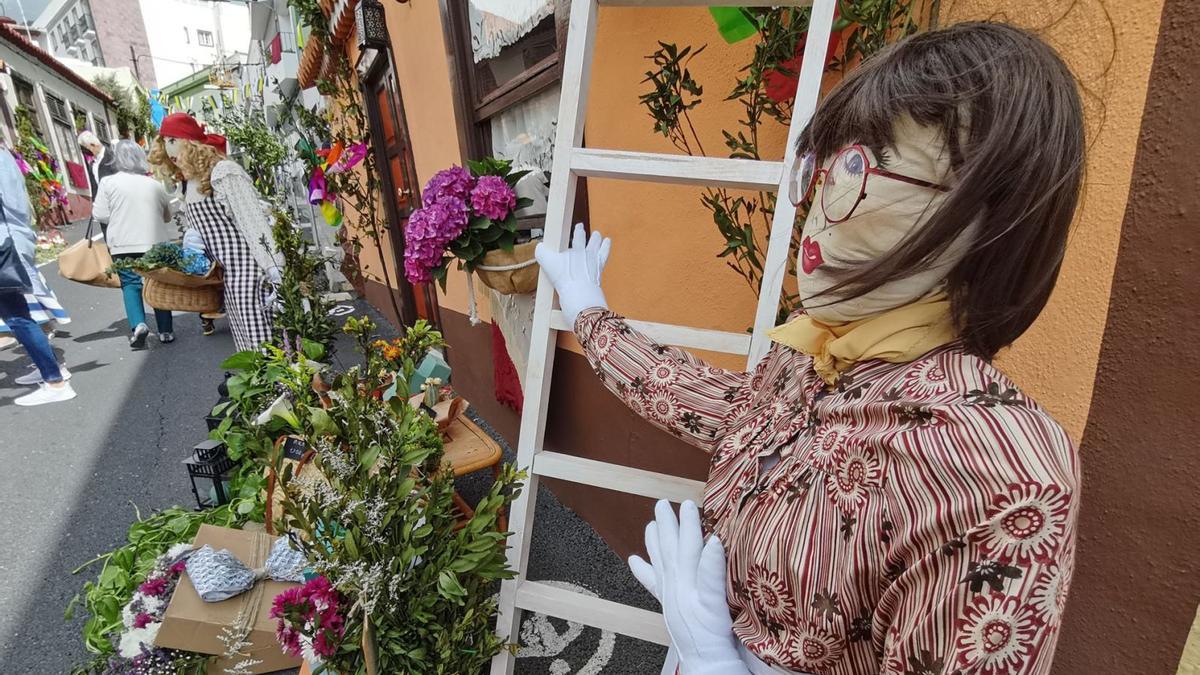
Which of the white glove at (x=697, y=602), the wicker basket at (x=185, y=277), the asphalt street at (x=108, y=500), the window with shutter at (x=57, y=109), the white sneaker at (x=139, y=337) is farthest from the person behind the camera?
the window with shutter at (x=57, y=109)

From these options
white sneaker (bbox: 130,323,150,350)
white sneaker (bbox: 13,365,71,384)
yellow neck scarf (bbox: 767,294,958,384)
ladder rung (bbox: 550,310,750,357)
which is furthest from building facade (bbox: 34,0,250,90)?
yellow neck scarf (bbox: 767,294,958,384)

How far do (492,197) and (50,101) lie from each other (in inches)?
785

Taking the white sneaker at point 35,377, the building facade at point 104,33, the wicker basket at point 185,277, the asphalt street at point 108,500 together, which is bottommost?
the asphalt street at point 108,500

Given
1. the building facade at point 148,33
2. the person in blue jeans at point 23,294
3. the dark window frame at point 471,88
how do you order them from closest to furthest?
the dark window frame at point 471,88, the person in blue jeans at point 23,294, the building facade at point 148,33

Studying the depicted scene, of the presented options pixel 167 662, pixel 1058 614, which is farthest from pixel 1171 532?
pixel 167 662

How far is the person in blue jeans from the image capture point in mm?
3299

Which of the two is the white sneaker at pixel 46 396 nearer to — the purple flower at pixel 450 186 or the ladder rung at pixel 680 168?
the purple flower at pixel 450 186

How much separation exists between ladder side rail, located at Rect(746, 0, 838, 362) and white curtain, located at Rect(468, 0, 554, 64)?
1468 mm

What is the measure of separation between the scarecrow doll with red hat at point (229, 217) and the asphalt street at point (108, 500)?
102 cm

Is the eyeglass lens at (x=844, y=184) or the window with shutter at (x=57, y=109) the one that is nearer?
the eyeglass lens at (x=844, y=184)

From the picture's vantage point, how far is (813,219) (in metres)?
0.66

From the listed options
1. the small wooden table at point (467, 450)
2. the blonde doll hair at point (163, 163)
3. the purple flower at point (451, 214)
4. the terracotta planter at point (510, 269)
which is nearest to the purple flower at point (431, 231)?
the purple flower at point (451, 214)

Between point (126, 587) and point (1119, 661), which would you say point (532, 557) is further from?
point (1119, 661)

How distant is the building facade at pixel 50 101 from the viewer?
12.0m
